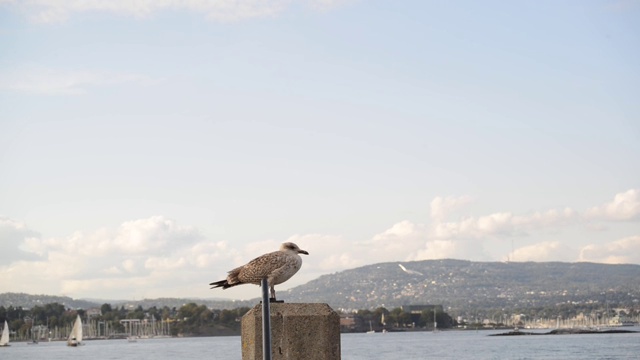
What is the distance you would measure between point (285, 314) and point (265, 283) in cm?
209

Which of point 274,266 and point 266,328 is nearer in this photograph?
point 266,328

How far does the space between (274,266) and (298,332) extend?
806 mm

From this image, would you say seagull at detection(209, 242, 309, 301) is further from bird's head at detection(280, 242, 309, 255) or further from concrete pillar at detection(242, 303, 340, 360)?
concrete pillar at detection(242, 303, 340, 360)

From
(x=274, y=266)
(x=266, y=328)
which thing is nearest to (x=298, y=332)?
(x=274, y=266)

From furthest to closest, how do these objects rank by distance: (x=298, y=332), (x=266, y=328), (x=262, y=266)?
(x=262, y=266), (x=298, y=332), (x=266, y=328)

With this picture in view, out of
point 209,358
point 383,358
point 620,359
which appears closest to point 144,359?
point 209,358

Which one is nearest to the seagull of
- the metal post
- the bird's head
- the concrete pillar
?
the bird's head

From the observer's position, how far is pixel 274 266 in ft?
27.0

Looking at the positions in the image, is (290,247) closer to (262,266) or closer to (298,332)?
(262,266)

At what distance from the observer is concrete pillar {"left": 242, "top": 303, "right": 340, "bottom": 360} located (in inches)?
295

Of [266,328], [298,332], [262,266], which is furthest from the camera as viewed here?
[262,266]

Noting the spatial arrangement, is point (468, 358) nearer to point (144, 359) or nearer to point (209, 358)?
point (209, 358)

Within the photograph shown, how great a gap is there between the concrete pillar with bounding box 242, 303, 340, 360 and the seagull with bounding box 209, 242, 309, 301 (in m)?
0.54

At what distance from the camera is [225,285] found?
333 inches
